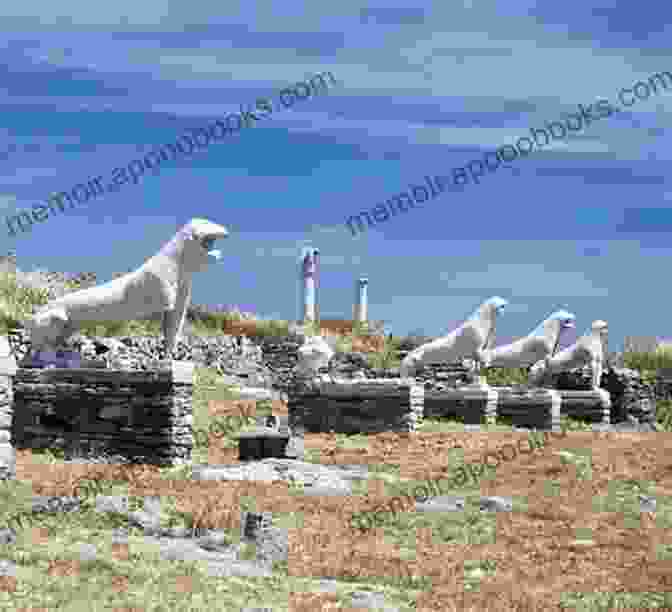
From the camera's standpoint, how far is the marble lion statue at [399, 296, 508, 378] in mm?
28375

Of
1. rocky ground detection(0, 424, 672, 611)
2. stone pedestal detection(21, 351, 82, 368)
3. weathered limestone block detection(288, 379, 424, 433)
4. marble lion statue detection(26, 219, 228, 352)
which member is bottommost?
rocky ground detection(0, 424, 672, 611)

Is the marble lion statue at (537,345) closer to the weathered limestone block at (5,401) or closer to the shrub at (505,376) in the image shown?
the shrub at (505,376)

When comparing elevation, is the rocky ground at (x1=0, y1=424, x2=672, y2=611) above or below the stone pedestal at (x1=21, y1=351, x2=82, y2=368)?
below

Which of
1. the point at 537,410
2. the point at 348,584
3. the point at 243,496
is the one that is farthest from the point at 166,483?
the point at 537,410

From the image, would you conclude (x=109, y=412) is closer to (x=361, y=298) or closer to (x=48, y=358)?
(x=48, y=358)

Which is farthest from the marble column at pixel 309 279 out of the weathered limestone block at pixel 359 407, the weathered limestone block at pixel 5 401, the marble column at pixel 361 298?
the weathered limestone block at pixel 5 401

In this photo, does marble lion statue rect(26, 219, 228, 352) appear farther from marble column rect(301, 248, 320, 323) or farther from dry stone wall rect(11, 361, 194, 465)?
marble column rect(301, 248, 320, 323)

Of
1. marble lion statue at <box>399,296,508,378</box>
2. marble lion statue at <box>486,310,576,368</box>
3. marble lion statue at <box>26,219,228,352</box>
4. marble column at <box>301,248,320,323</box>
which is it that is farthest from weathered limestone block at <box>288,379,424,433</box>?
marble column at <box>301,248,320,323</box>

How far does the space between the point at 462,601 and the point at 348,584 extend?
107cm

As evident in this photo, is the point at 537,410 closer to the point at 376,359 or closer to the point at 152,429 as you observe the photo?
the point at 376,359

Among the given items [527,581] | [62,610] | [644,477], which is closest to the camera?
[62,610]

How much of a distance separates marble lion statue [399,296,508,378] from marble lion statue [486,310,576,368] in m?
3.41

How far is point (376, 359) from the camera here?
35.7 metres

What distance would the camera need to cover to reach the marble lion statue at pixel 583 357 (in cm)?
3186
